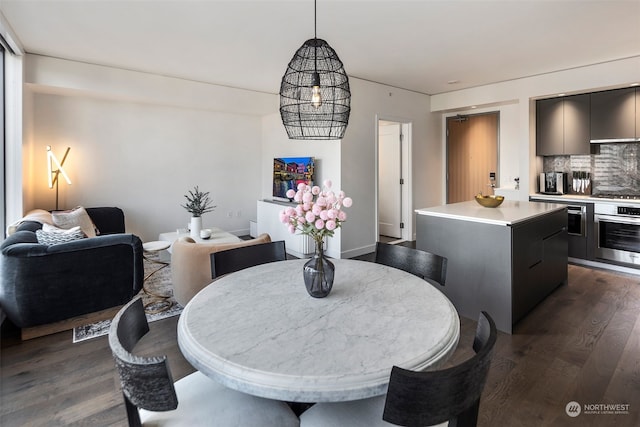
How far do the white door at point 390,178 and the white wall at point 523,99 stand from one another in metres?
0.94

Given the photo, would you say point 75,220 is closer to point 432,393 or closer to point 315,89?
point 315,89

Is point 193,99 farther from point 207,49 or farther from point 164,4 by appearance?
point 164,4

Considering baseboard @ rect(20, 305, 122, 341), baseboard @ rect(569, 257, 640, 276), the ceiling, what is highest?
the ceiling

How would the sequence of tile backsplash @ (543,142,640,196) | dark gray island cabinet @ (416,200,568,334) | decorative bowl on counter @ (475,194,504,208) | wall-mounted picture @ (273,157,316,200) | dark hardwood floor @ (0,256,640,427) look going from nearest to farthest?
1. dark hardwood floor @ (0,256,640,427)
2. dark gray island cabinet @ (416,200,568,334)
3. decorative bowl on counter @ (475,194,504,208)
4. tile backsplash @ (543,142,640,196)
5. wall-mounted picture @ (273,157,316,200)

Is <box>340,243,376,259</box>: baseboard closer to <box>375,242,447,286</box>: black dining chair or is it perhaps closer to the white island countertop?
the white island countertop

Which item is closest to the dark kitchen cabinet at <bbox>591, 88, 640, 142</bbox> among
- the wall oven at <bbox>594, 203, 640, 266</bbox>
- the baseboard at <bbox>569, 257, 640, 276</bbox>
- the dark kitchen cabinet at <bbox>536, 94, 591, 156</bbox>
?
the dark kitchen cabinet at <bbox>536, 94, 591, 156</bbox>

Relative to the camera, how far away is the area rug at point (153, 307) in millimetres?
2826

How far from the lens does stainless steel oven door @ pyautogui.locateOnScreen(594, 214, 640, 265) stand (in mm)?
4086

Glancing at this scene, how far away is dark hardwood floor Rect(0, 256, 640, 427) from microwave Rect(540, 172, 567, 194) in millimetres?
2157

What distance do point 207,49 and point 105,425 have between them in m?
3.61

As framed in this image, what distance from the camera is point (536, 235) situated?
303cm

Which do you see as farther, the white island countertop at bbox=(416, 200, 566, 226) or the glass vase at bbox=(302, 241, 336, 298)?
the white island countertop at bbox=(416, 200, 566, 226)

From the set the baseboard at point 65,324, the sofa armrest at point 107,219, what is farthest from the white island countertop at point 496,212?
the sofa armrest at point 107,219

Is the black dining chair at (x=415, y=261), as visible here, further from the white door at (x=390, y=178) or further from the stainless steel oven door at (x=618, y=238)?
the white door at (x=390, y=178)
